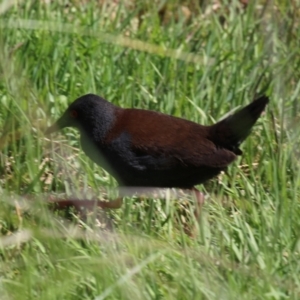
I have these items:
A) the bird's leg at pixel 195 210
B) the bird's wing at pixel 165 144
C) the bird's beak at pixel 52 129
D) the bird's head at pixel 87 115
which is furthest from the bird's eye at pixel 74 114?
the bird's leg at pixel 195 210

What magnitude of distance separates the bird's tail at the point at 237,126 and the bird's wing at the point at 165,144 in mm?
48

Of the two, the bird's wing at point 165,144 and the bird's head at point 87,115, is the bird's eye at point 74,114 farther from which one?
the bird's wing at point 165,144

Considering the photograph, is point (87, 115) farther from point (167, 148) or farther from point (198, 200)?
point (198, 200)

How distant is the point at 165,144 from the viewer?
4.39 meters

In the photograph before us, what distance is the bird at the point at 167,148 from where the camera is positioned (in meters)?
4.36

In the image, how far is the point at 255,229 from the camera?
4.10 meters

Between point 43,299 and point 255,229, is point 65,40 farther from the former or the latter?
point 43,299

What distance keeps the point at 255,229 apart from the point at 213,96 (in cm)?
127

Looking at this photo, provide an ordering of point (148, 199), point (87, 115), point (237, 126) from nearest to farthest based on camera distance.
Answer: point (237, 126), point (148, 199), point (87, 115)

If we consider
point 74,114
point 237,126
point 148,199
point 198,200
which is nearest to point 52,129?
point 74,114

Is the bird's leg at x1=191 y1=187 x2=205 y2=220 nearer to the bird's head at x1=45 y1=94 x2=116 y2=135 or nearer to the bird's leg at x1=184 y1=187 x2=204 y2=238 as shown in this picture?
the bird's leg at x1=184 y1=187 x2=204 y2=238

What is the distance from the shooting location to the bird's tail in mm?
4270

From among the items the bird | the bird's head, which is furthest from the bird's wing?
the bird's head

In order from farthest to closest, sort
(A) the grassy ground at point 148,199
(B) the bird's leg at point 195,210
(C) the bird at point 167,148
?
(C) the bird at point 167,148, (B) the bird's leg at point 195,210, (A) the grassy ground at point 148,199
